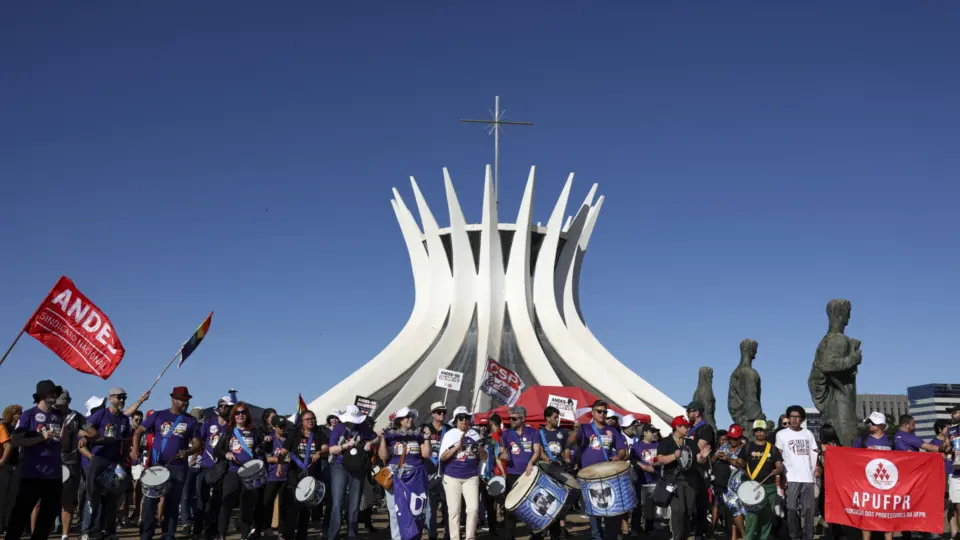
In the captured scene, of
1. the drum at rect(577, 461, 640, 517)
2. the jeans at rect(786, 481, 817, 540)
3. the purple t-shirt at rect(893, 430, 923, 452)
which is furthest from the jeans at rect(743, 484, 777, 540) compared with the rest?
the purple t-shirt at rect(893, 430, 923, 452)

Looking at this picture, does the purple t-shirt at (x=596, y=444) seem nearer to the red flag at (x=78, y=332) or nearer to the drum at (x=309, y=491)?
the drum at (x=309, y=491)

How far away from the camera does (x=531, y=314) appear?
31.4 m

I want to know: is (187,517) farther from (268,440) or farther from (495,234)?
(495,234)

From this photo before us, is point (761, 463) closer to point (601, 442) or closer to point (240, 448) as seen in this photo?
point (601, 442)

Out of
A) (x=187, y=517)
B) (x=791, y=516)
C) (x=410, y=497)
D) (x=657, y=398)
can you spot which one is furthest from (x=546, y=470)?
(x=657, y=398)

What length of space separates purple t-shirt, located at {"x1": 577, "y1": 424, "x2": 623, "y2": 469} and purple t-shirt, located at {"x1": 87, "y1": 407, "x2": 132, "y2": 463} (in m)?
5.13

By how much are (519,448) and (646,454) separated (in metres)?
1.95

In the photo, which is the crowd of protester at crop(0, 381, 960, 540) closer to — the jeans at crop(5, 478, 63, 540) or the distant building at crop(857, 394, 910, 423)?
the jeans at crop(5, 478, 63, 540)

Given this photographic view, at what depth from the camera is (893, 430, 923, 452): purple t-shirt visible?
1056 cm

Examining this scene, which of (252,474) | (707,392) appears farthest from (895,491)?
(707,392)

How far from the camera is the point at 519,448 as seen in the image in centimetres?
1040

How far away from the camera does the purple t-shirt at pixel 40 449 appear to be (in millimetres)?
7905

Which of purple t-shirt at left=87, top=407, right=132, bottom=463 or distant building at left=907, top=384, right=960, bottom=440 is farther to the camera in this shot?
distant building at left=907, top=384, right=960, bottom=440

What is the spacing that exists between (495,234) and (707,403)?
1123cm
